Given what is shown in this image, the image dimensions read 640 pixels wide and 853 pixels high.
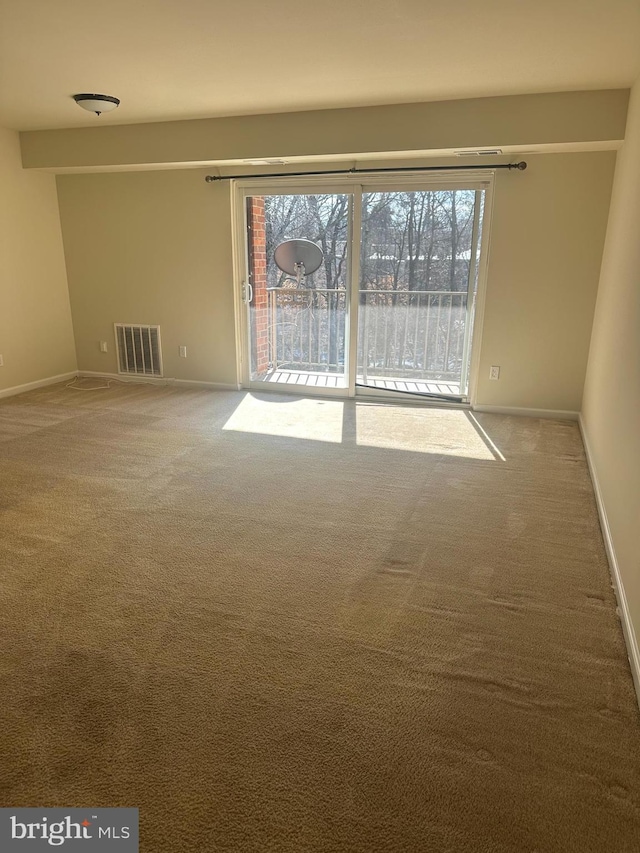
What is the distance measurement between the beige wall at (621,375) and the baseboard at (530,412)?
36 centimetres

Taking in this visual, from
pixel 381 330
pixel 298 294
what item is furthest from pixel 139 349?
pixel 381 330

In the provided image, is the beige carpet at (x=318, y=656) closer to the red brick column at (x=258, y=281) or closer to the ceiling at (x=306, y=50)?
the red brick column at (x=258, y=281)

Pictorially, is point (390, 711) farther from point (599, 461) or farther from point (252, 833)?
point (599, 461)

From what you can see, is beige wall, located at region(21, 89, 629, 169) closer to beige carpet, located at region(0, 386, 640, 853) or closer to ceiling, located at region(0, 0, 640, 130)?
ceiling, located at region(0, 0, 640, 130)

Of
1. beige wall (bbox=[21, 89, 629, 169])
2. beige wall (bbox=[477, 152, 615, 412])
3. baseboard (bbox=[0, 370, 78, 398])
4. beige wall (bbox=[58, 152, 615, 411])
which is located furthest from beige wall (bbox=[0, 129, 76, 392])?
beige wall (bbox=[477, 152, 615, 412])

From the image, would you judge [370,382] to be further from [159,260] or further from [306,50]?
[306,50]

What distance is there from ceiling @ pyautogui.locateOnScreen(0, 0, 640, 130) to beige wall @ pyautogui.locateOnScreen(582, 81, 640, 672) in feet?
2.45

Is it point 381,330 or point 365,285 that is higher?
point 365,285

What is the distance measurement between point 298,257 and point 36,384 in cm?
297

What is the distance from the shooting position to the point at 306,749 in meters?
1.43

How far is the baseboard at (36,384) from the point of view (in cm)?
504

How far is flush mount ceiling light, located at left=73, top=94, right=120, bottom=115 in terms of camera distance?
3.60 m

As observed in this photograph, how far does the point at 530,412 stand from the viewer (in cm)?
455

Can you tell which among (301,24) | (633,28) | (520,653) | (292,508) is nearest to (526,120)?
(633,28)
